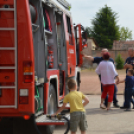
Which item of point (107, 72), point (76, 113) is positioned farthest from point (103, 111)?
point (76, 113)

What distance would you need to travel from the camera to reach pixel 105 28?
94.7m

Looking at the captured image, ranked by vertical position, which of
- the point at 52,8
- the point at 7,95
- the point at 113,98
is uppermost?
the point at 52,8

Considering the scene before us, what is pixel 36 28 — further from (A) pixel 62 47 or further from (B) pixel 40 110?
(A) pixel 62 47

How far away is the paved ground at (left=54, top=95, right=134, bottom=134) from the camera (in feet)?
24.8

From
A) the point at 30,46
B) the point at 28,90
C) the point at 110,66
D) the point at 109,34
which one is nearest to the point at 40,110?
the point at 28,90

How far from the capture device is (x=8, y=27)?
222 inches

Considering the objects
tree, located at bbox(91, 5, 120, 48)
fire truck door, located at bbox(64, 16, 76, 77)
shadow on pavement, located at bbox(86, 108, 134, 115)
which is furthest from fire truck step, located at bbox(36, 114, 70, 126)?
tree, located at bbox(91, 5, 120, 48)

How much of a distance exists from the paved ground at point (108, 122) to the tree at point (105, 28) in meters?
84.6

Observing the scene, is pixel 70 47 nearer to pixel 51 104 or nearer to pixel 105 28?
pixel 51 104

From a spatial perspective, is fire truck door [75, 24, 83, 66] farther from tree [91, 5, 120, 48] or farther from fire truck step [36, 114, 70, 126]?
tree [91, 5, 120, 48]

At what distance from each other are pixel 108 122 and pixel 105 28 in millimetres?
87407

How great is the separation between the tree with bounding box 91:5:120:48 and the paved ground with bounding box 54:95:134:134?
84.6 m

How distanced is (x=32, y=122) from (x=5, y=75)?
1.02 m

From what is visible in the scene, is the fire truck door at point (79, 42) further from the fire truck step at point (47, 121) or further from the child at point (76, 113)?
Answer: the child at point (76, 113)
